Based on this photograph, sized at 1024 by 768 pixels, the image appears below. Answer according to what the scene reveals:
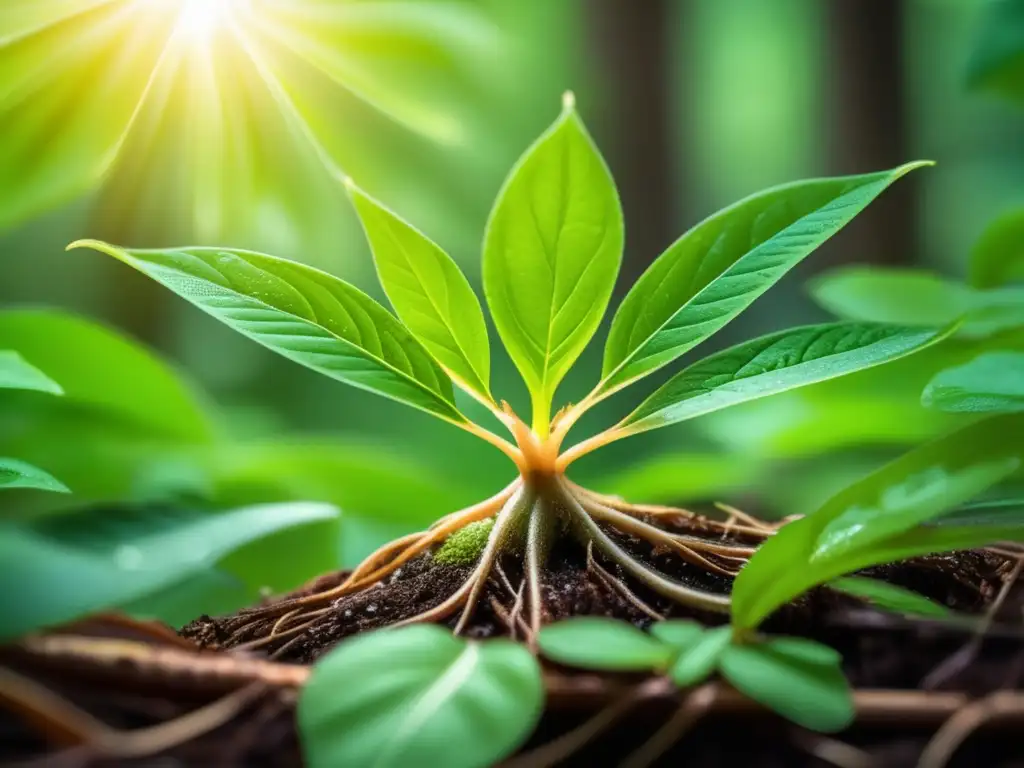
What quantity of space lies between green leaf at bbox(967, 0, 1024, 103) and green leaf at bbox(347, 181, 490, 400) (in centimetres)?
72

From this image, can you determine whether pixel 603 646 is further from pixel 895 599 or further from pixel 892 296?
pixel 892 296

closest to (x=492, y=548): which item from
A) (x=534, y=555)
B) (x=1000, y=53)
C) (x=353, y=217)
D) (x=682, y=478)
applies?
(x=534, y=555)

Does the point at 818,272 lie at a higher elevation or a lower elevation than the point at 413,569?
higher

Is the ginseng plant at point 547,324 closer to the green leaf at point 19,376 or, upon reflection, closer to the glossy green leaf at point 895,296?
the green leaf at point 19,376

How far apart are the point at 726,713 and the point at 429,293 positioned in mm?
246

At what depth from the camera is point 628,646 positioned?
0.25 meters

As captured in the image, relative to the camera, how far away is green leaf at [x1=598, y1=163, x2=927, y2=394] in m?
0.37

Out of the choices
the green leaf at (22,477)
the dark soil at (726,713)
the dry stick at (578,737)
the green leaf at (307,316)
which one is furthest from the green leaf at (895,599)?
the green leaf at (22,477)

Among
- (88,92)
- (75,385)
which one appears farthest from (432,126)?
(75,385)

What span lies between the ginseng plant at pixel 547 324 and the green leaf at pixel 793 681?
2.5 inches

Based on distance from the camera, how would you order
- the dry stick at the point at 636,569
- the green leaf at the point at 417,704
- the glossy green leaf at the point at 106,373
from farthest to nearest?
the glossy green leaf at the point at 106,373 < the dry stick at the point at 636,569 < the green leaf at the point at 417,704

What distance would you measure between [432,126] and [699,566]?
3.42ft

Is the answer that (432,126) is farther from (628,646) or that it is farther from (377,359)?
(628,646)

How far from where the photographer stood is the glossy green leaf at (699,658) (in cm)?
24
